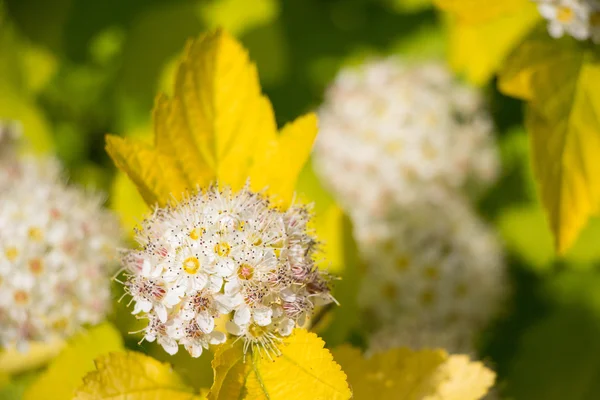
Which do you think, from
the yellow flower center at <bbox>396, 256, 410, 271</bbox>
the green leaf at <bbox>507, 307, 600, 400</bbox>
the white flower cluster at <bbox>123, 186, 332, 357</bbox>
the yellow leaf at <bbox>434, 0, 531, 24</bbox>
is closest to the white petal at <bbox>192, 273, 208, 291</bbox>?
the white flower cluster at <bbox>123, 186, 332, 357</bbox>

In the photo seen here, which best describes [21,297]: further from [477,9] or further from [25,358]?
[477,9]

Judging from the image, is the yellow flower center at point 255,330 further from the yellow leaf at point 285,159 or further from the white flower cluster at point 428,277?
the white flower cluster at point 428,277

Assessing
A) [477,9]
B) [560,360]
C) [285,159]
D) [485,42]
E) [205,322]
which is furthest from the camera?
[560,360]

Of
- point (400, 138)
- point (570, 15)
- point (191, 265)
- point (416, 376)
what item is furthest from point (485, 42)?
point (191, 265)

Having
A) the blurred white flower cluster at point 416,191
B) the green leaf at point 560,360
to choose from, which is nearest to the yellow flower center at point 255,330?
the blurred white flower cluster at point 416,191

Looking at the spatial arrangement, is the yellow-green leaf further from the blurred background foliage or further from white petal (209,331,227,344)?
white petal (209,331,227,344)

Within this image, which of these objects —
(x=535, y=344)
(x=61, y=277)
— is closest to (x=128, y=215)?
(x=61, y=277)

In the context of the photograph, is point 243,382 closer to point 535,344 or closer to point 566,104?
point 566,104
